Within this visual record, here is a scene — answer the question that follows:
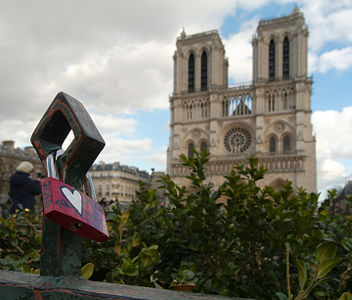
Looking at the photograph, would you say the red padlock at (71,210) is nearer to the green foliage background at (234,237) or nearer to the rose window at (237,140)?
the green foliage background at (234,237)

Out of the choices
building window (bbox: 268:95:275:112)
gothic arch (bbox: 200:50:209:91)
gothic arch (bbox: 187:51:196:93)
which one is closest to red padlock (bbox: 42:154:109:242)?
building window (bbox: 268:95:275:112)

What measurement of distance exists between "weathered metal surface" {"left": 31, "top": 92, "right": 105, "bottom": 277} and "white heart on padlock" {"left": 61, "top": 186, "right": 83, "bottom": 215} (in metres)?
0.08

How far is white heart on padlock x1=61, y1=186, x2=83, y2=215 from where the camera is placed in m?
0.73

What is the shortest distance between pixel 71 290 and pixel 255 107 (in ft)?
104

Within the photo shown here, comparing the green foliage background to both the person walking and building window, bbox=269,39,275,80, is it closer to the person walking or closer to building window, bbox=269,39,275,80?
the person walking

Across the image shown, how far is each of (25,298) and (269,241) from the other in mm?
1174

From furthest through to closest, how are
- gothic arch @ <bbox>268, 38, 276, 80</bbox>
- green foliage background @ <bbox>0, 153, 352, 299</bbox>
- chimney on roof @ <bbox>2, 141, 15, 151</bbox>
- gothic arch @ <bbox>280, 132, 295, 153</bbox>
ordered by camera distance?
gothic arch @ <bbox>268, 38, 276, 80</bbox> < gothic arch @ <bbox>280, 132, 295, 153</bbox> < chimney on roof @ <bbox>2, 141, 15, 151</bbox> < green foliage background @ <bbox>0, 153, 352, 299</bbox>

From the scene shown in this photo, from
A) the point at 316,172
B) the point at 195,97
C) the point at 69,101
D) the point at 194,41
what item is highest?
the point at 194,41

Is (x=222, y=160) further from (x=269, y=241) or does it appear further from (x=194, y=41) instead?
(x=269, y=241)

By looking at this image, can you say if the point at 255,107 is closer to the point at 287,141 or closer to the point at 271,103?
the point at 271,103

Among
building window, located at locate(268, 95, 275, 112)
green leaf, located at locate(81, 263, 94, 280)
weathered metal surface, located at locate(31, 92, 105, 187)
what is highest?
building window, located at locate(268, 95, 275, 112)

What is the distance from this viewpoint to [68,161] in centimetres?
Result: 81

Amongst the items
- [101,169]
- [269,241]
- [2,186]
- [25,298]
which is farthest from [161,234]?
[101,169]

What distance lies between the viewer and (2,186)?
20438mm
